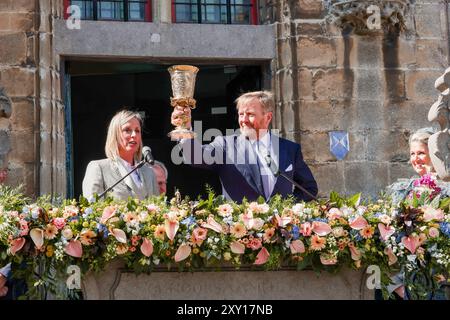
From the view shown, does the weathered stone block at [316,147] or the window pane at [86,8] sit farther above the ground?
the window pane at [86,8]

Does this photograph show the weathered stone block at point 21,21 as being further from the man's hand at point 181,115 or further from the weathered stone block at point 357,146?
the man's hand at point 181,115

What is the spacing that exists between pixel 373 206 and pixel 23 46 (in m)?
5.47

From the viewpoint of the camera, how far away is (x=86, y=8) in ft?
35.9

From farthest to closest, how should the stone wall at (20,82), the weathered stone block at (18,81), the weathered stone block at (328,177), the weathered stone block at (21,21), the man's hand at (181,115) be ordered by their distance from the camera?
the weathered stone block at (328,177) → the weathered stone block at (21,21) → the weathered stone block at (18,81) → the stone wall at (20,82) → the man's hand at (181,115)

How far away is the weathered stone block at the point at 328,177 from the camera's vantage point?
1069 centimetres

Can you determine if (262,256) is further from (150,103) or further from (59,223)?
(150,103)

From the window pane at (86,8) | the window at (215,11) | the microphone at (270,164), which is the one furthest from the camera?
the window at (215,11)

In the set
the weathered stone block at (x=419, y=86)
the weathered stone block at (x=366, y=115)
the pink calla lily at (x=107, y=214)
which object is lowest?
the pink calla lily at (x=107, y=214)

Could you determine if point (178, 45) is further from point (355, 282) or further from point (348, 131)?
point (355, 282)

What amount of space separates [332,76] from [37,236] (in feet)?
19.4

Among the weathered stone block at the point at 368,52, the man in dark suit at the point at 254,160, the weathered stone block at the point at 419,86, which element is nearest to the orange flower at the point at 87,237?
the man in dark suit at the point at 254,160

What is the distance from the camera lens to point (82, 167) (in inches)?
464

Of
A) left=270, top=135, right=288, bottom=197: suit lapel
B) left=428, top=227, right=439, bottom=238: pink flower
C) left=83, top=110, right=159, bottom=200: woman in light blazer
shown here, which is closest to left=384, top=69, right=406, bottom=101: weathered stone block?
left=270, top=135, right=288, bottom=197: suit lapel

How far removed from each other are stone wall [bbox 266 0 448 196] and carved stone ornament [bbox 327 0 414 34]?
0.06 metres
